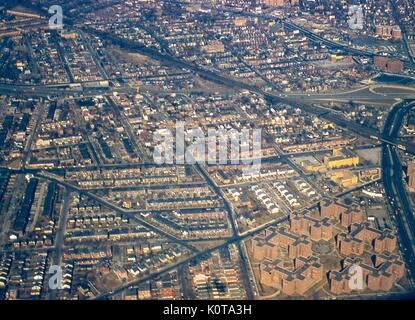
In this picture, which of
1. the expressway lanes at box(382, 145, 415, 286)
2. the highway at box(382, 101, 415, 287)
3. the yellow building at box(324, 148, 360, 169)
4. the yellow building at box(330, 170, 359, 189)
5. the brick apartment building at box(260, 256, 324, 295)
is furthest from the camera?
the yellow building at box(324, 148, 360, 169)

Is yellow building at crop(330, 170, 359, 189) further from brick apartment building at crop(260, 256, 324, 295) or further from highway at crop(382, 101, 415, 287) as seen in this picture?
brick apartment building at crop(260, 256, 324, 295)

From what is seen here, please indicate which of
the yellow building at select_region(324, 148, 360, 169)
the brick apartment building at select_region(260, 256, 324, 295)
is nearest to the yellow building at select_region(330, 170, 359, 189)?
the yellow building at select_region(324, 148, 360, 169)

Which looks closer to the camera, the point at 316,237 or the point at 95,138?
the point at 316,237

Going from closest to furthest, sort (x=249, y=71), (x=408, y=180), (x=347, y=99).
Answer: (x=408, y=180), (x=347, y=99), (x=249, y=71)

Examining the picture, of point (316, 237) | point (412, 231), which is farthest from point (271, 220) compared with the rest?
point (412, 231)

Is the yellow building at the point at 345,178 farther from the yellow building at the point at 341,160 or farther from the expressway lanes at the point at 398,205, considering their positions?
the expressway lanes at the point at 398,205

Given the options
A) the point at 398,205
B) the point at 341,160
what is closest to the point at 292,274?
the point at 398,205

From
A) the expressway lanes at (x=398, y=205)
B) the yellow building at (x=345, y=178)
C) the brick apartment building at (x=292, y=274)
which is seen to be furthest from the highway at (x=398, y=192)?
the brick apartment building at (x=292, y=274)

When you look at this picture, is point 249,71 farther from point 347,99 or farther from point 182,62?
point 347,99

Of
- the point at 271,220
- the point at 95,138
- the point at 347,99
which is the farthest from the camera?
the point at 347,99

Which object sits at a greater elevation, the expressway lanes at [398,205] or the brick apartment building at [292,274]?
the brick apartment building at [292,274]
